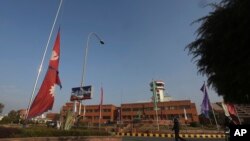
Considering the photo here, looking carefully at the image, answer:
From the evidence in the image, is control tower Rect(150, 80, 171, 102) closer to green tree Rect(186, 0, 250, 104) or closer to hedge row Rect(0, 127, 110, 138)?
A: hedge row Rect(0, 127, 110, 138)

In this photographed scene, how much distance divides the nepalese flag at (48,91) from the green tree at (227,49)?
1360cm

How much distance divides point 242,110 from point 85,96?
25.4m

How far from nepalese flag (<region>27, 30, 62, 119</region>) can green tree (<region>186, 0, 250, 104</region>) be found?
13.6 m

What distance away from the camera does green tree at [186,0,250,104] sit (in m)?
7.73

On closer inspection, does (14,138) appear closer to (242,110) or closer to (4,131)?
(4,131)

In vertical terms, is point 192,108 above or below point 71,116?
above

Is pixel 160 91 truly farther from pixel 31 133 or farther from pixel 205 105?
pixel 31 133

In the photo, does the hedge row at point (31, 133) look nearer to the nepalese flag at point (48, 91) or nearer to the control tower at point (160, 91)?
the nepalese flag at point (48, 91)

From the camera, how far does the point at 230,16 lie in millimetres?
8250

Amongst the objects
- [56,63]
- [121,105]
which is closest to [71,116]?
[56,63]

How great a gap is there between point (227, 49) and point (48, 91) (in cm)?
1573

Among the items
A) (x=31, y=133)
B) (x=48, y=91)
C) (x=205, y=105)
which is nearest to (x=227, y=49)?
(x=31, y=133)

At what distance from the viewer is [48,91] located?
19.6m

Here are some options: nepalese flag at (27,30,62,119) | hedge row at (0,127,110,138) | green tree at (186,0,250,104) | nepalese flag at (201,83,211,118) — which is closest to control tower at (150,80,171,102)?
nepalese flag at (201,83,211,118)
